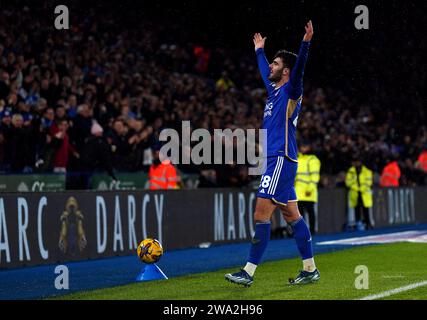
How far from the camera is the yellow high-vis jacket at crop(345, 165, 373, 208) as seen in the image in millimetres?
25859

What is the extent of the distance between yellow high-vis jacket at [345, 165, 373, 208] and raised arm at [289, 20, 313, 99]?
1598 cm

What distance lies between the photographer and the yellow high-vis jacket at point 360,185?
84.8ft

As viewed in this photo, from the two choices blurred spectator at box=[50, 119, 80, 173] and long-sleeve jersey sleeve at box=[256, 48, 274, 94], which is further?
blurred spectator at box=[50, 119, 80, 173]

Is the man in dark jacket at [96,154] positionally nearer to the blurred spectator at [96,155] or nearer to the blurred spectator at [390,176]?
the blurred spectator at [96,155]

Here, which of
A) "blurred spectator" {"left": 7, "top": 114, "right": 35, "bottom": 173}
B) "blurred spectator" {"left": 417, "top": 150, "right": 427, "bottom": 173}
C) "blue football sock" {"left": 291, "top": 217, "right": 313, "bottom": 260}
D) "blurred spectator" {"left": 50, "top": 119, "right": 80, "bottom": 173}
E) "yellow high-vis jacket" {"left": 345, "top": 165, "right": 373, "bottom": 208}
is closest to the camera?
"blue football sock" {"left": 291, "top": 217, "right": 313, "bottom": 260}

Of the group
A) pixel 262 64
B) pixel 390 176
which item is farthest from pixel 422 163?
pixel 262 64

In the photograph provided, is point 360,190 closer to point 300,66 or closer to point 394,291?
point 394,291

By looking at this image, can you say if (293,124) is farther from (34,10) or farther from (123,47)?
(123,47)

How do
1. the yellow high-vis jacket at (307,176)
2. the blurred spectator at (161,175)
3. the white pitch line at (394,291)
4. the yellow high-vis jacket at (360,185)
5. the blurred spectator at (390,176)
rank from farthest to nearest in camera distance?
the blurred spectator at (390,176), the yellow high-vis jacket at (360,185), the yellow high-vis jacket at (307,176), the blurred spectator at (161,175), the white pitch line at (394,291)

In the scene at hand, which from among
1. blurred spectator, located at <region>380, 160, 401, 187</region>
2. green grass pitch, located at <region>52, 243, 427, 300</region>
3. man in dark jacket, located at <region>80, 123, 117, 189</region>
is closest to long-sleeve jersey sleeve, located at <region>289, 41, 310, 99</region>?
green grass pitch, located at <region>52, 243, 427, 300</region>

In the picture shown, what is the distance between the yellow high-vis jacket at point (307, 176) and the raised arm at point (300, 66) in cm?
1096

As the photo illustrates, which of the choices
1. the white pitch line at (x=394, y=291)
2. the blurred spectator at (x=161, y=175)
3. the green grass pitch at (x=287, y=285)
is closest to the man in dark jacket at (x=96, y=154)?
the blurred spectator at (x=161, y=175)

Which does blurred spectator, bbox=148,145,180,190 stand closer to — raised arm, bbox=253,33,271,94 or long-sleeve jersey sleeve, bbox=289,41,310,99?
raised arm, bbox=253,33,271,94

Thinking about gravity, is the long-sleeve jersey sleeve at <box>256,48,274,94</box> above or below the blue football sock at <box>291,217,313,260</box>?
above
